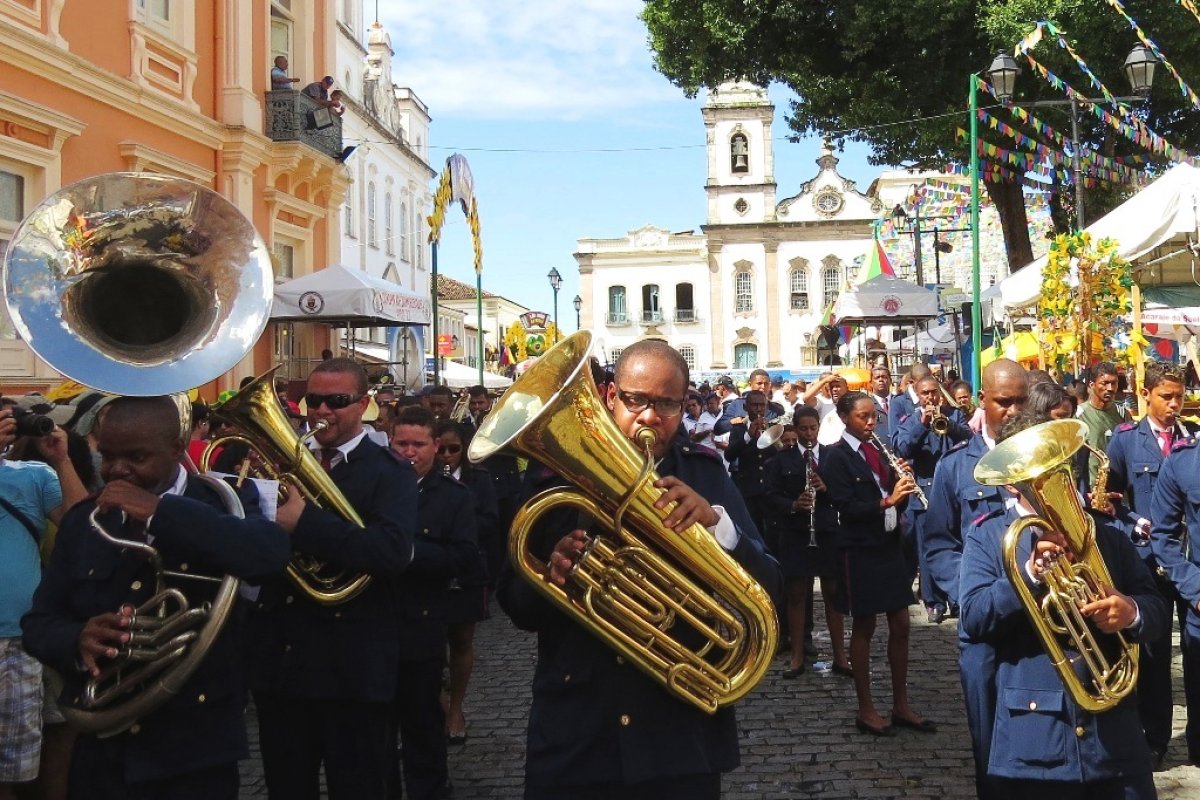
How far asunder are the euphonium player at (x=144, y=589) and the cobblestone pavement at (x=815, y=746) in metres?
2.25

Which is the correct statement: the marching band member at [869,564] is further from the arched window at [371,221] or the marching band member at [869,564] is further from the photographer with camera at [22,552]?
the arched window at [371,221]

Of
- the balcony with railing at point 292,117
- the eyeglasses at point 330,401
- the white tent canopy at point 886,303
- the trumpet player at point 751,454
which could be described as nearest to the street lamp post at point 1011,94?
the white tent canopy at point 886,303

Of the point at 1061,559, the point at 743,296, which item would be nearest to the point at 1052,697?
the point at 1061,559

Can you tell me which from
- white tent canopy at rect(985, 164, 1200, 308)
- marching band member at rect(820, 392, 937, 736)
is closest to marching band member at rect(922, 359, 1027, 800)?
marching band member at rect(820, 392, 937, 736)

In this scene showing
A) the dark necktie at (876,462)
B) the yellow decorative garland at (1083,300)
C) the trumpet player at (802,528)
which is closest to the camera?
the dark necktie at (876,462)

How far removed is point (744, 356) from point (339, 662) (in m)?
63.7

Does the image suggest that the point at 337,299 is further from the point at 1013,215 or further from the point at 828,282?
the point at 828,282

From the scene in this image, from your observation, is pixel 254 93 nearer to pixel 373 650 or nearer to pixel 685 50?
pixel 685 50

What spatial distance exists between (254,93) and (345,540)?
13837 mm

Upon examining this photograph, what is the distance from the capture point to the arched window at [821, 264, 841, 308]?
6425 cm

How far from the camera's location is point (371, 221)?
35.0 metres

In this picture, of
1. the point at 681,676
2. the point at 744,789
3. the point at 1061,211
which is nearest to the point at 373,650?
the point at 681,676

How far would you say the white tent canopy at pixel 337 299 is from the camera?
504 inches

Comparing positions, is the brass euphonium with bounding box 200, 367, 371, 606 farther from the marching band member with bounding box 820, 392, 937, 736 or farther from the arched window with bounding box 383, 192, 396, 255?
the arched window with bounding box 383, 192, 396, 255
